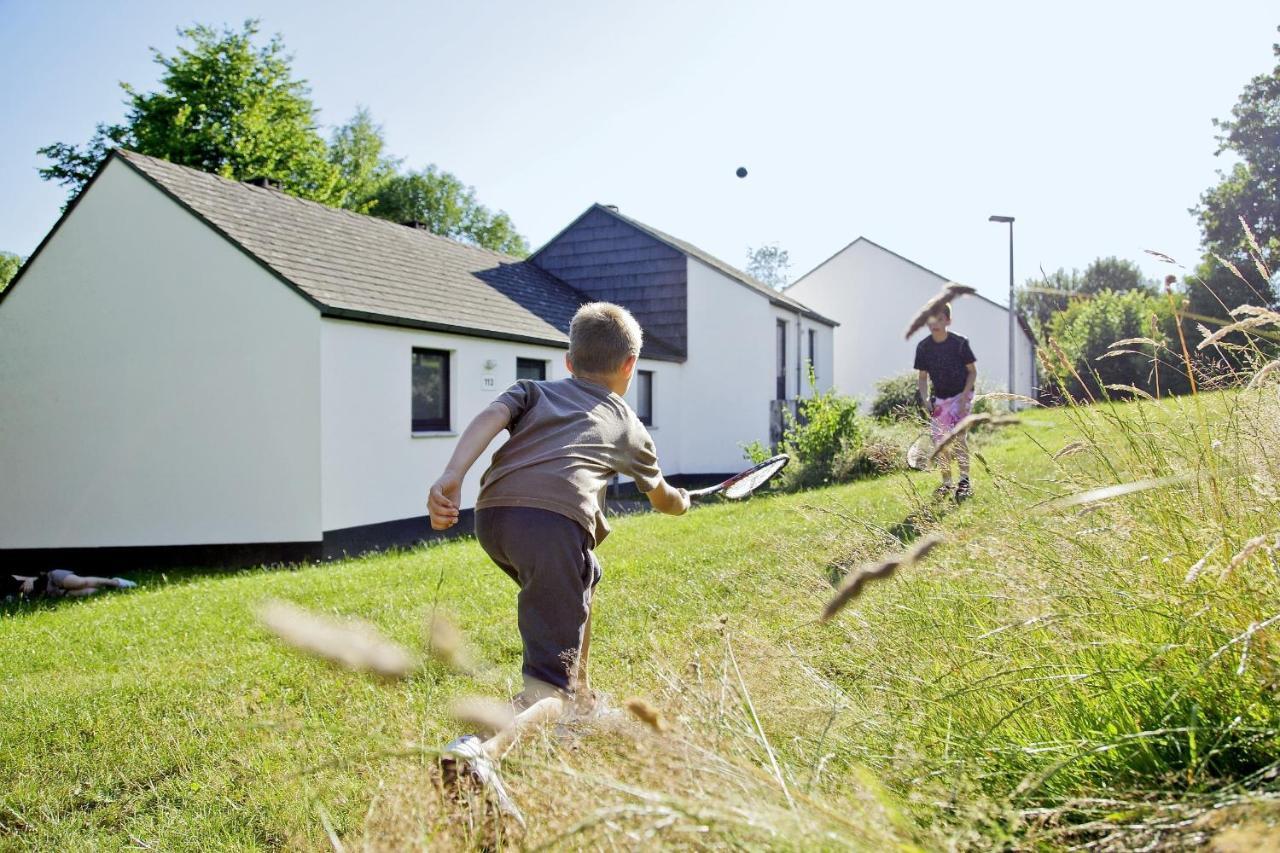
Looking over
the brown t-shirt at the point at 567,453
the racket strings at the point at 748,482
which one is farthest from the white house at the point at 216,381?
the brown t-shirt at the point at 567,453

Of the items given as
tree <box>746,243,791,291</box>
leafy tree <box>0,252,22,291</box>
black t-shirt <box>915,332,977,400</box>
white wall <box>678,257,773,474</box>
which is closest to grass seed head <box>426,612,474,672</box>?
black t-shirt <box>915,332,977,400</box>

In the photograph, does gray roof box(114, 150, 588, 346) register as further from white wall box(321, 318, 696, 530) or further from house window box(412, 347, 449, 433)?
house window box(412, 347, 449, 433)

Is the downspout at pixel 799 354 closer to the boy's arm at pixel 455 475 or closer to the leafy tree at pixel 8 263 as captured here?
the boy's arm at pixel 455 475

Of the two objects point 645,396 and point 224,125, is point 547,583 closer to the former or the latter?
point 645,396

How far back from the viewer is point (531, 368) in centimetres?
1656

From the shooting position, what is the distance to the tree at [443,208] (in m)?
50.8

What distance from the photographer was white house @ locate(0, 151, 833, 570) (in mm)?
11953

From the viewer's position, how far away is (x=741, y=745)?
192cm

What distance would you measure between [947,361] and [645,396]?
12.5 metres

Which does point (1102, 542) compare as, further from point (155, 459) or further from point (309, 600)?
point (155, 459)

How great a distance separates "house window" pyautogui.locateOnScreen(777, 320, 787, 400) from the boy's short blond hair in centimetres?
2146

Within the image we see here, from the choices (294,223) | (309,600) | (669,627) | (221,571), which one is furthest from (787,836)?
(294,223)

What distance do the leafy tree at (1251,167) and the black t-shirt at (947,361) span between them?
102ft

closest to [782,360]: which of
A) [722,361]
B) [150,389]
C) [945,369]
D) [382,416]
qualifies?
[722,361]
